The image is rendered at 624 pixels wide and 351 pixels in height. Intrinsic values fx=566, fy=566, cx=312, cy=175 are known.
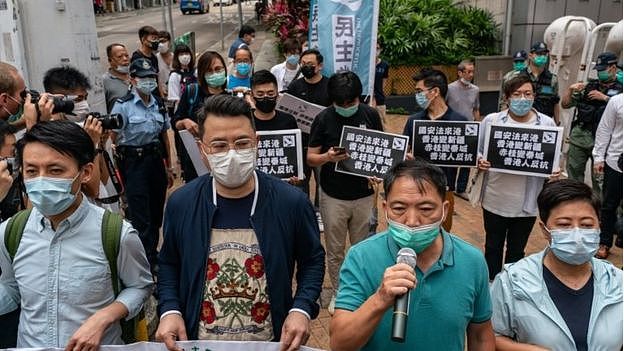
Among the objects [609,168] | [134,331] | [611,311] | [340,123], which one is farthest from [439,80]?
[134,331]

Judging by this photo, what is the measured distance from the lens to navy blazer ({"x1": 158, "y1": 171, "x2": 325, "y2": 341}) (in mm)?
2311

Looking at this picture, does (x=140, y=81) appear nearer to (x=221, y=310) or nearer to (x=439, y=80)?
(x=439, y=80)

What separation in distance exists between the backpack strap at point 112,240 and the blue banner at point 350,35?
12.5 ft

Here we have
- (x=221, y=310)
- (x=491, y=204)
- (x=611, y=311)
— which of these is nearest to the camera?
(x=611, y=311)

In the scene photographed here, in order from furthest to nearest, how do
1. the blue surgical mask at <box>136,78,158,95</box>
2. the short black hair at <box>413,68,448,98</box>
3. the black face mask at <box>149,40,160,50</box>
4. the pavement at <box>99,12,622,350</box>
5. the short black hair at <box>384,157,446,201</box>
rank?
1. the black face mask at <box>149,40,160,50</box>
2. the blue surgical mask at <box>136,78,158,95</box>
3. the short black hair at <box>413,68,448,98</box>
4. the pavement at <box>99,12,622,350</box>
5. the short black hair at <box>384,157,446,201</box>

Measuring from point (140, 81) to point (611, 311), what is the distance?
404 centimetres

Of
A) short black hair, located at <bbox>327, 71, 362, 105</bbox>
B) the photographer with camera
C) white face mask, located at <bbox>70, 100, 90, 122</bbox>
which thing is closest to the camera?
the photographer with camera

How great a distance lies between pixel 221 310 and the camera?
7.62 feet

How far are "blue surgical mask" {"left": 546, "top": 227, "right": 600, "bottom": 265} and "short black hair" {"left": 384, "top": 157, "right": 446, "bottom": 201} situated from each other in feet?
1.87

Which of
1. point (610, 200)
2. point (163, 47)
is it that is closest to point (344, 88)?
point (610, 200)

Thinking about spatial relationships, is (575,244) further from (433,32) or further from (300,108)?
(433,32)

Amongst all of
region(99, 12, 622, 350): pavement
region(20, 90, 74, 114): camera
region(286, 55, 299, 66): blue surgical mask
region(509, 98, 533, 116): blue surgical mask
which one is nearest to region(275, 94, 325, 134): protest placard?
region(99, 12, 622, 350): pavement

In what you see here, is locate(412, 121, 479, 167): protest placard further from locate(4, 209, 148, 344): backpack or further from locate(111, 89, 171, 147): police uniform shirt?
locate(4, 209, 148, 344): backpack

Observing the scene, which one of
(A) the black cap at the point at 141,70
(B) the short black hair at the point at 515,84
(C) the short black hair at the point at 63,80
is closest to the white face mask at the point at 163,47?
(A) the black cap at the point at 141,70
